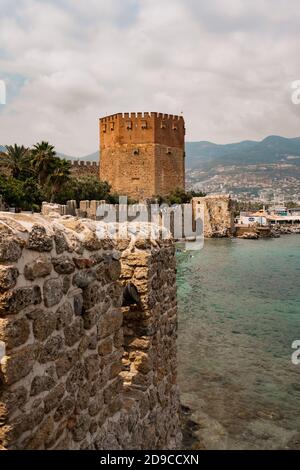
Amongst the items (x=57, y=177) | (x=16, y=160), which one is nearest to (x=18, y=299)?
(x=57, y=177)

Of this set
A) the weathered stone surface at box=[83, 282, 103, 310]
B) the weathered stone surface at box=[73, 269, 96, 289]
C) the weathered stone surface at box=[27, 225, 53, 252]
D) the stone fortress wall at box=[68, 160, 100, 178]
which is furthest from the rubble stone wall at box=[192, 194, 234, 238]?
the weathered stone surface at box=[27, 225, 53, 252]

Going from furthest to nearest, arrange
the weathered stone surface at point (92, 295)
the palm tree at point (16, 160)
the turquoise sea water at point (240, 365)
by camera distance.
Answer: the palm tree at point (16, 160), the turquoise sea water at point (240, 365), the weathered stone surface at point (92, 295)

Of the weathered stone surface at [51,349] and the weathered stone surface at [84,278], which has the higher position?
the weathered stone surface at [84,278]

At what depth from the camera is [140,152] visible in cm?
5309

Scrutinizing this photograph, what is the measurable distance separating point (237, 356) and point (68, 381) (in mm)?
8107

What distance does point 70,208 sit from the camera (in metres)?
22.3

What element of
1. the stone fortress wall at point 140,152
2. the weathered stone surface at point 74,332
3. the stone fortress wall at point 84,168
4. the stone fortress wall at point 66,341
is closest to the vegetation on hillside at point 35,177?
the stone fortress wall at point 84,168

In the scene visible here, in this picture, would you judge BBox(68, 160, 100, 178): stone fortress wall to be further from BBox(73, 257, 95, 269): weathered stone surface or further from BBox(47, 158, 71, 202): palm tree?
BBox(73, 257, 95, 269): weathered stone surface

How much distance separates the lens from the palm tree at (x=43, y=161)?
106 feet

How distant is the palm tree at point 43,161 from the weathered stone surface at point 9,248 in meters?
31.5

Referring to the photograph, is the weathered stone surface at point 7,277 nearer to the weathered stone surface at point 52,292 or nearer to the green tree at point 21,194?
the weathered stone surface at point 52,292

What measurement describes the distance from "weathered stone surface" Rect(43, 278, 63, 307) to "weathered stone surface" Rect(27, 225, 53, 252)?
0.19 meters

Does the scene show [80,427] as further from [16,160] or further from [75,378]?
[16,160]

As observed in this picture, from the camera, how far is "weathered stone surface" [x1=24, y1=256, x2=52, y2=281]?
2.08 meters
